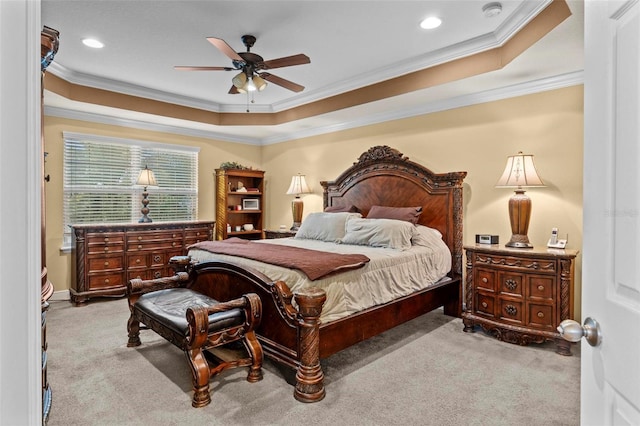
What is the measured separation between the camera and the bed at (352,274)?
7.58 ft

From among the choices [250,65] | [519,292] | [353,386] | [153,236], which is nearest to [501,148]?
[519,292]

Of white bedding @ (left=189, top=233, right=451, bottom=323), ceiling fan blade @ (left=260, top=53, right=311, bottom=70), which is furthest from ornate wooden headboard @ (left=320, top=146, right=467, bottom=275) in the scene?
ceiling fan blade @ (left=260, top=53, right=311, bottom=70)

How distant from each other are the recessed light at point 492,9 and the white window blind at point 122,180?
4.60m

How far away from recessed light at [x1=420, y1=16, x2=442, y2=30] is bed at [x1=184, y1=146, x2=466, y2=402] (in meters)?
1.62

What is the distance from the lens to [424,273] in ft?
11.4

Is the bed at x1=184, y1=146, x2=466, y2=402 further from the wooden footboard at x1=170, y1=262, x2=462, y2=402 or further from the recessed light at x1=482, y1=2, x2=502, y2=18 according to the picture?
the recessed light at x1=482, y1=2, x2=502, y2=18

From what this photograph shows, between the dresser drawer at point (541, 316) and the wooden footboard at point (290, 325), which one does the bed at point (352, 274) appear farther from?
the dresser drawer at point (541, 316)

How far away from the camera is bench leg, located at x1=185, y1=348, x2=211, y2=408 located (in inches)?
86.0

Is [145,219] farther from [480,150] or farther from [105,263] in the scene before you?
[480,150]

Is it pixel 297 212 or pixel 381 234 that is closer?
pixel 381 234

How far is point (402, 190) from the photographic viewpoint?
4.52m

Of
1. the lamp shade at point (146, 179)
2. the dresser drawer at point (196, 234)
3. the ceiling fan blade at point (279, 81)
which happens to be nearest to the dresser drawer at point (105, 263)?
the dresser drawer at point (196, 234)

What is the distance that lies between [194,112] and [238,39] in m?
2.26

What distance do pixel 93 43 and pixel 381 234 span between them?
3.33m
